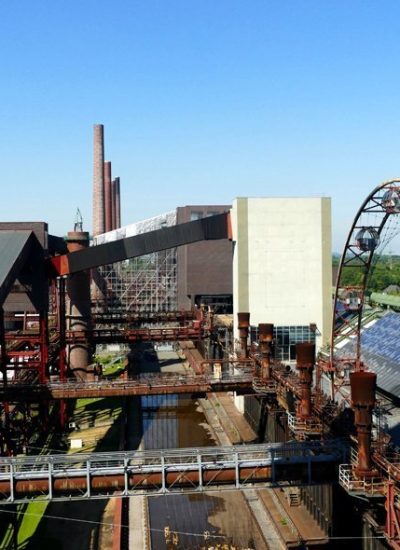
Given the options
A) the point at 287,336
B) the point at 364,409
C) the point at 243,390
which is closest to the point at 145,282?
the point at 287,336

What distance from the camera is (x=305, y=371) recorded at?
21.9m

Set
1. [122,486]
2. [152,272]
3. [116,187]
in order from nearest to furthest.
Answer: [122,486] → [152,272] → [116,187]

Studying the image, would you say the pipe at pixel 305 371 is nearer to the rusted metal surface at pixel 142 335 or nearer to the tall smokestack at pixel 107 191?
the rusted metal surface at pixel 142 335

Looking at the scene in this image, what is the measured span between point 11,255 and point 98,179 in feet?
191

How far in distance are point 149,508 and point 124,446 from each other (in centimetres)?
877

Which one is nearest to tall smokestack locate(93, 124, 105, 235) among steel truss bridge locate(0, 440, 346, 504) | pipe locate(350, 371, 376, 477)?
steel truss bridge locate(0, 440, 346, 504)

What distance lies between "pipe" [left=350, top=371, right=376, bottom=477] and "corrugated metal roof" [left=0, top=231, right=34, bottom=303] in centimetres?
1577

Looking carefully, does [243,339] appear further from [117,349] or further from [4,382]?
[117,349]

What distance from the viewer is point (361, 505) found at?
1738 cm

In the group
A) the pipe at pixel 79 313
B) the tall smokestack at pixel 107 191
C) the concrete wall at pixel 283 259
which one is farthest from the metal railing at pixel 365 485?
the tall smokestack at pixel 107 191

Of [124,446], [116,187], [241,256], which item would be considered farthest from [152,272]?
[116,187]

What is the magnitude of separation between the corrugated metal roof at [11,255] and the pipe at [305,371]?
12841 millimetres

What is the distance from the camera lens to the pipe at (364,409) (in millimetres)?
16250

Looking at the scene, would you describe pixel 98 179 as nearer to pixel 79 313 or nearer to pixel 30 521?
pixel 79 313
